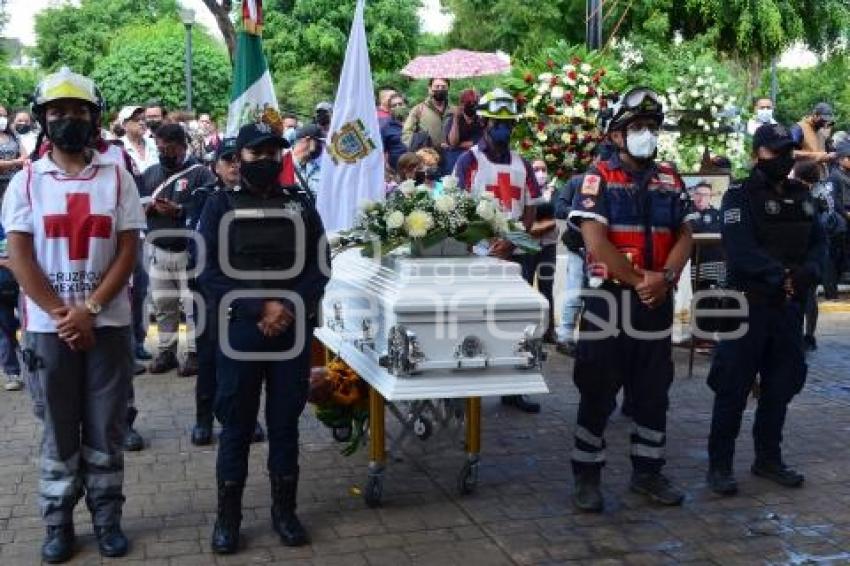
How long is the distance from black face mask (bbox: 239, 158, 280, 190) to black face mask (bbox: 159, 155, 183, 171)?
289 centimetres

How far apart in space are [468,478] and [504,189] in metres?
2.58

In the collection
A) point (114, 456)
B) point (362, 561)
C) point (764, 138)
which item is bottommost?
point (362, 561)

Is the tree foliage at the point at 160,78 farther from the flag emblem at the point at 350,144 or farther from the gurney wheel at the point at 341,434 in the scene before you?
the gurney wheel at the point at 341,434

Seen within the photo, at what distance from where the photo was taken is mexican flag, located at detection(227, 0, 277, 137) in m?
7.30

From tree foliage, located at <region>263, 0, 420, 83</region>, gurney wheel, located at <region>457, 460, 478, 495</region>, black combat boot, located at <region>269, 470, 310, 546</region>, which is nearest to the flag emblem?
gurney wheel, located at <region>457, 460, 478, 495</region>

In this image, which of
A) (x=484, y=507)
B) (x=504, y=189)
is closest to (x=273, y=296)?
(x=484, y=507)

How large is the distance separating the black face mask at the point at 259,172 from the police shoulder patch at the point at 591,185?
1.58 meters

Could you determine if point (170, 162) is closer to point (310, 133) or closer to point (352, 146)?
point (352, 146)

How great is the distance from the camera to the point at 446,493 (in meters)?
5.58

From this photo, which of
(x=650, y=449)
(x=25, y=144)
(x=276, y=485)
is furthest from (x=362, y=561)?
(x=25, y=144)

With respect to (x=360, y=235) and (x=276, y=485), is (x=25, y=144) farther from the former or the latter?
(x=276, y=485)

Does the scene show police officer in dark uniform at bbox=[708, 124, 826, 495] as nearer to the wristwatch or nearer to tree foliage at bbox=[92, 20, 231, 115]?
the wristwatch

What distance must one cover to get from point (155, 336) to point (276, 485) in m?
5.43

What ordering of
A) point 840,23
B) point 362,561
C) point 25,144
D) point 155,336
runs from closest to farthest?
1. point 362,561
2. point 155,336
3. point 25,144
4. point 840,23
